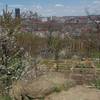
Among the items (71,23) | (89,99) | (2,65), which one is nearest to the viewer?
(89,99)

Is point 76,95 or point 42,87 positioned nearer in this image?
point 76,95

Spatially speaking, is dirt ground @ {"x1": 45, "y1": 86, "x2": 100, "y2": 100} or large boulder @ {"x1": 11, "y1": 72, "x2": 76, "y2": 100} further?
large boulder @ {"x1": 11, "y1": 72, "x2": 76, "y2": 100}

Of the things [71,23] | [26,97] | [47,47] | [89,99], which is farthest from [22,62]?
[71,23]

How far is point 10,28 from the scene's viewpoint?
7.06 m

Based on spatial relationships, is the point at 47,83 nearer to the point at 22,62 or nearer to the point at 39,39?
the point at 22,62

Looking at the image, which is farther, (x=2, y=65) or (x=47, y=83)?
(x=2, y=65)

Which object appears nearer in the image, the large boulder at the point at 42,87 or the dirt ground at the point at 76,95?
the dirt ground at the point at 76,95

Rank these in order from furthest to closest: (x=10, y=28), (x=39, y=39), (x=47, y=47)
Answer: (x=39, y=39), (x=47, y=47), (x=10, y=28)

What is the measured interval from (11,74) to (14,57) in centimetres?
36

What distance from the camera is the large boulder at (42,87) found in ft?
Result: 16.1

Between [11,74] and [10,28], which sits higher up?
[10,28]

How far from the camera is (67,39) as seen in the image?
23.9 meters

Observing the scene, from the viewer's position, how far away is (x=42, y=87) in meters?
4.96

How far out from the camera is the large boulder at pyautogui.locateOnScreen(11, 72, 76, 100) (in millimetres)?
4898
